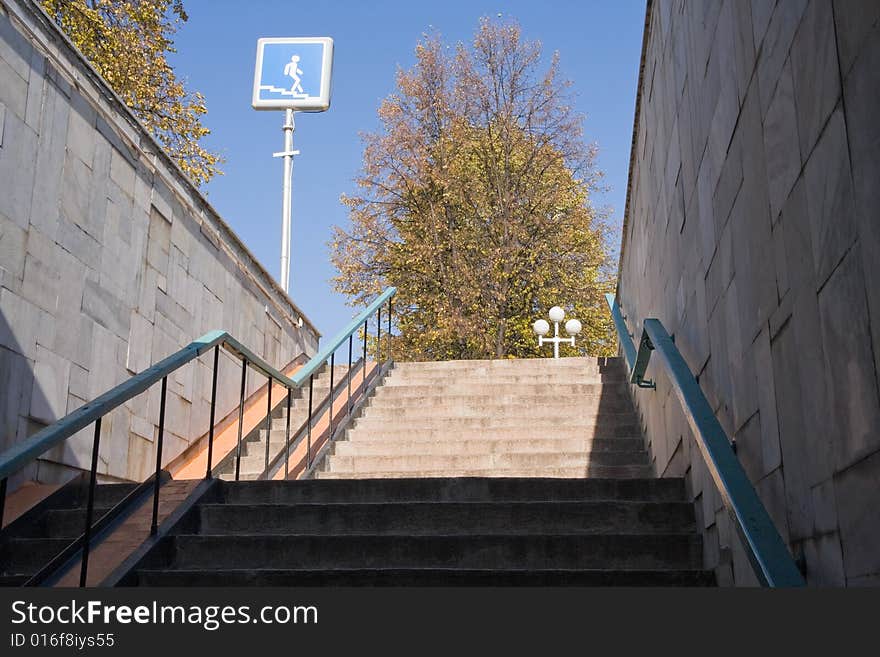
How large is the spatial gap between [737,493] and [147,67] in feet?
44.1

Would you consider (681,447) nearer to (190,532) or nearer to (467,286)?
(190,532)

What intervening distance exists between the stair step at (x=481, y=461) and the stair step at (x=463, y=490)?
4.36 feet

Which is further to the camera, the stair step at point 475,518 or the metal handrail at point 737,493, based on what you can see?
the stair step at point 475,518

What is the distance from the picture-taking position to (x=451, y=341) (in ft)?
62.0

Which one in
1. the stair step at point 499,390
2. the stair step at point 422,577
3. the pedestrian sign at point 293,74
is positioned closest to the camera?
the stair step at point 422,577

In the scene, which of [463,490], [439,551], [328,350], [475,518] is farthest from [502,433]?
[439,551]

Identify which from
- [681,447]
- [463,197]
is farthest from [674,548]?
[463,197]

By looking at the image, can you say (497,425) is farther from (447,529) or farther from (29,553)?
(29,553)

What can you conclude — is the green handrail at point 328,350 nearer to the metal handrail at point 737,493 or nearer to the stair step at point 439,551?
the stair step at point 439,551

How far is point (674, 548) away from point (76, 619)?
2.66 metres

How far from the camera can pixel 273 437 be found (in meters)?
7.55

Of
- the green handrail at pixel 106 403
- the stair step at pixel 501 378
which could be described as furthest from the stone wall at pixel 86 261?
the stair step at pixel 501 378

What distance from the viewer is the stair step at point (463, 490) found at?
472 cm

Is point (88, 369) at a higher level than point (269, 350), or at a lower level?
lower
